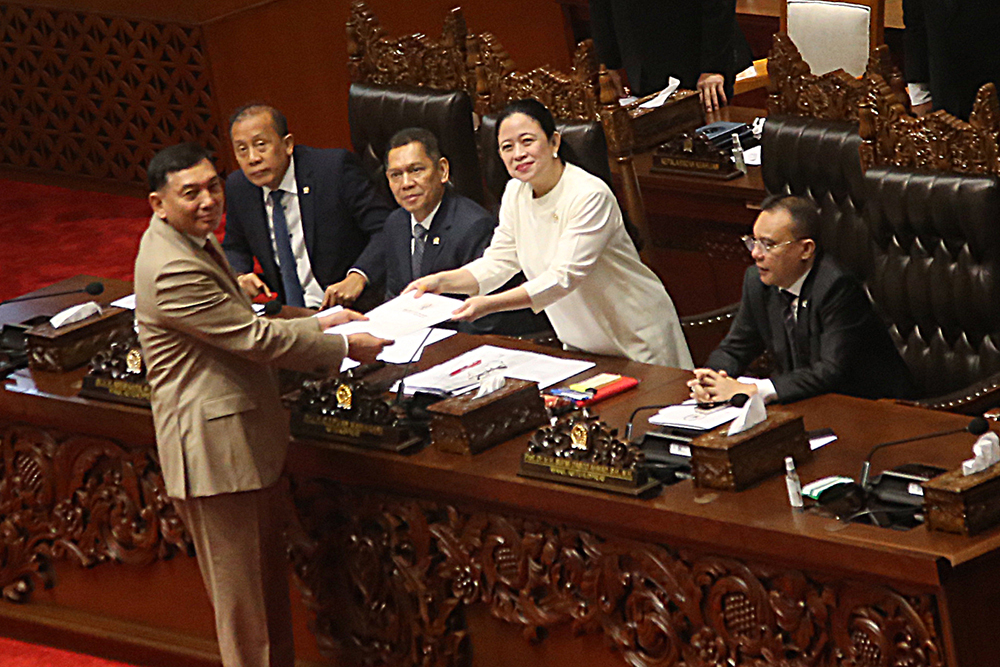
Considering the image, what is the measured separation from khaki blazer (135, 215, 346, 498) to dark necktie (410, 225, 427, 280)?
1252 mm

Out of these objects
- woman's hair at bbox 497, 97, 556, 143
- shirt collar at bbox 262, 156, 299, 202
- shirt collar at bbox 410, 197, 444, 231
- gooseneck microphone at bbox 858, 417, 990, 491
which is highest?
woman's hair at bbox 497, 97, 556, 143

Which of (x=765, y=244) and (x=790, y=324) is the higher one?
(x=765, y=244)

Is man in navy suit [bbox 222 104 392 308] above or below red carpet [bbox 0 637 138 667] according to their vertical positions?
above

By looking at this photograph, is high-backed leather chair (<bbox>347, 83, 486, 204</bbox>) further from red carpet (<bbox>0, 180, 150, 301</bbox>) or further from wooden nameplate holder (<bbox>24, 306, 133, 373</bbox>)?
red carpet (<bbox>0, 180, 150, 301</bbox>)

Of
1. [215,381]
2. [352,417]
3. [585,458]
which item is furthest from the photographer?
[352,417]

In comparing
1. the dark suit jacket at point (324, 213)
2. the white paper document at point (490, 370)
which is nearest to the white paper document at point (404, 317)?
the white paper document at point (490, 370)

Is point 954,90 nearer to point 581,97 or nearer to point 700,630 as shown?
point 581,97

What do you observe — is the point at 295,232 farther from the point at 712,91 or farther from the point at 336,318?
the point at 712,91

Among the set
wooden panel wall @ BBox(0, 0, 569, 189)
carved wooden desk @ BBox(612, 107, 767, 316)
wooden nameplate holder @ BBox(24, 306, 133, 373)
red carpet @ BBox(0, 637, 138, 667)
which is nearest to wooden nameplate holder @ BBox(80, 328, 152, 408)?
wooden nameplate holder @ BBox(24, 306, 133, 373)

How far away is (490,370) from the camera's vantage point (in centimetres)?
418

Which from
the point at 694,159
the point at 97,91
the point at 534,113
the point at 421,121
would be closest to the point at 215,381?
the point at 534,113

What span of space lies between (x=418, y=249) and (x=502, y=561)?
1.46m

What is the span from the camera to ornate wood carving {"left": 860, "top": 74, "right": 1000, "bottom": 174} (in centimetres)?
419

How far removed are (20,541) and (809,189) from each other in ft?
7.57
